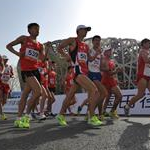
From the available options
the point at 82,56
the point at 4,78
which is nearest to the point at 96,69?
the point at 82,56

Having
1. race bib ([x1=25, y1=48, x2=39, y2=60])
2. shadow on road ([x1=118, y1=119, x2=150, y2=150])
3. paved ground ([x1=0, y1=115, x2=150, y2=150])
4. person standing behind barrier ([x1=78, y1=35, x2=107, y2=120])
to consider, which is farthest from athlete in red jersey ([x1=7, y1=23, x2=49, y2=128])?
shadow on road ([x1=118, y1=119, x2=150, y2=150])

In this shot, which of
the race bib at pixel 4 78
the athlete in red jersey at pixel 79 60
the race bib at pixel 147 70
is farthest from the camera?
the race bib at pixel 4 78

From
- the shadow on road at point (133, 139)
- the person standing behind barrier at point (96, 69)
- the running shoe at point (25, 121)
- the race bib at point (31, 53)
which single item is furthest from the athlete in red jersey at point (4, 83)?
the shadow on road at point (133, 139)

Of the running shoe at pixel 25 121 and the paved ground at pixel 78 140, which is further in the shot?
the running shoe at pixel 25 121

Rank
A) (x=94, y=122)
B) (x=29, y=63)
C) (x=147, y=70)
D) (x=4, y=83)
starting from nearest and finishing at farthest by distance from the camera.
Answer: (x=94, y=122) → (x=29, y=63) → (x=147, y=70) → (x=4, y=83)

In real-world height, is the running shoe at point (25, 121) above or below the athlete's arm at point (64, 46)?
below

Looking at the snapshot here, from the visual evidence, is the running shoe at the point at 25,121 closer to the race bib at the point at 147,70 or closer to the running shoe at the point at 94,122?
the running shoe at the point at 94,122

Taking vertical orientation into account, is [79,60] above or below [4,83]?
above

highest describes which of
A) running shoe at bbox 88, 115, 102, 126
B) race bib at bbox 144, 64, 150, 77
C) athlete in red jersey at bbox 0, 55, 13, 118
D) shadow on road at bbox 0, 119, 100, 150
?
race bib at bbox 144, 64, 150, 77

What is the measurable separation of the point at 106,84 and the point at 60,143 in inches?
192

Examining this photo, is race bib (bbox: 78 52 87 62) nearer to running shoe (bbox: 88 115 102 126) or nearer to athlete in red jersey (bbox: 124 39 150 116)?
running shoe (bbox: 88 115 102 126)

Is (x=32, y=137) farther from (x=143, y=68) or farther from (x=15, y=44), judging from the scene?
(x=143, y=68)

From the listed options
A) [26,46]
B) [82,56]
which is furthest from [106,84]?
[26,46]

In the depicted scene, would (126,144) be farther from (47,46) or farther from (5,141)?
(47,46)
